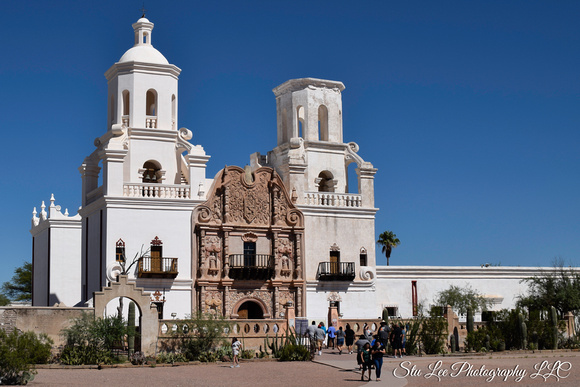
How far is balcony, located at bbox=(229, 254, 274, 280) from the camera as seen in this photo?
4225 cm

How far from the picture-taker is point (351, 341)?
3653 centimetres

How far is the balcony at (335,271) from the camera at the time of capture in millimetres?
44031

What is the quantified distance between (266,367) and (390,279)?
18.5 m

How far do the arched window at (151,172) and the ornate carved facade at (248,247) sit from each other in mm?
3441

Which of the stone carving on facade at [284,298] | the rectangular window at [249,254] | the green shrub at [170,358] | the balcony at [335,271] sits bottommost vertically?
the green shrub at [170,358]

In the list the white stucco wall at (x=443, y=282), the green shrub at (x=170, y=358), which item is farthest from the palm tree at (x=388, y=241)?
the green shrub at (x=170, y=358)

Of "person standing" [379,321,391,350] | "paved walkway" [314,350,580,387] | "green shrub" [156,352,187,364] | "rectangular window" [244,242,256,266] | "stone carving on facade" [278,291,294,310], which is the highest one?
"rectangular window" [244,242,256,266]

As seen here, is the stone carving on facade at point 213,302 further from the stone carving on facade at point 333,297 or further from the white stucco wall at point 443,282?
the white stucco wall at point 443,282

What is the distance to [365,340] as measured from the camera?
26828mm

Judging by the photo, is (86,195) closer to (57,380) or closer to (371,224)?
(371,224)

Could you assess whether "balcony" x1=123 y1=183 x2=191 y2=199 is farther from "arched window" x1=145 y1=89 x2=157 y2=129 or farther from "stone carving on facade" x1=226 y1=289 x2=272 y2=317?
"stone carving on facade" x1=226 y1=289 x2=272 y2=317

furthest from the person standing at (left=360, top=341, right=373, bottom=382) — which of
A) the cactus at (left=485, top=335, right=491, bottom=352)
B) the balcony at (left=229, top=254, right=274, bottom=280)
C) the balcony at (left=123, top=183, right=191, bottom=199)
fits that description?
the balcony at (left=123, top=183, right=191, bottom=199)

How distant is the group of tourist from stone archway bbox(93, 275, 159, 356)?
6.35 m

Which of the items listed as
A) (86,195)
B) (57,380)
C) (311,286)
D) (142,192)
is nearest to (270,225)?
(311,286)
